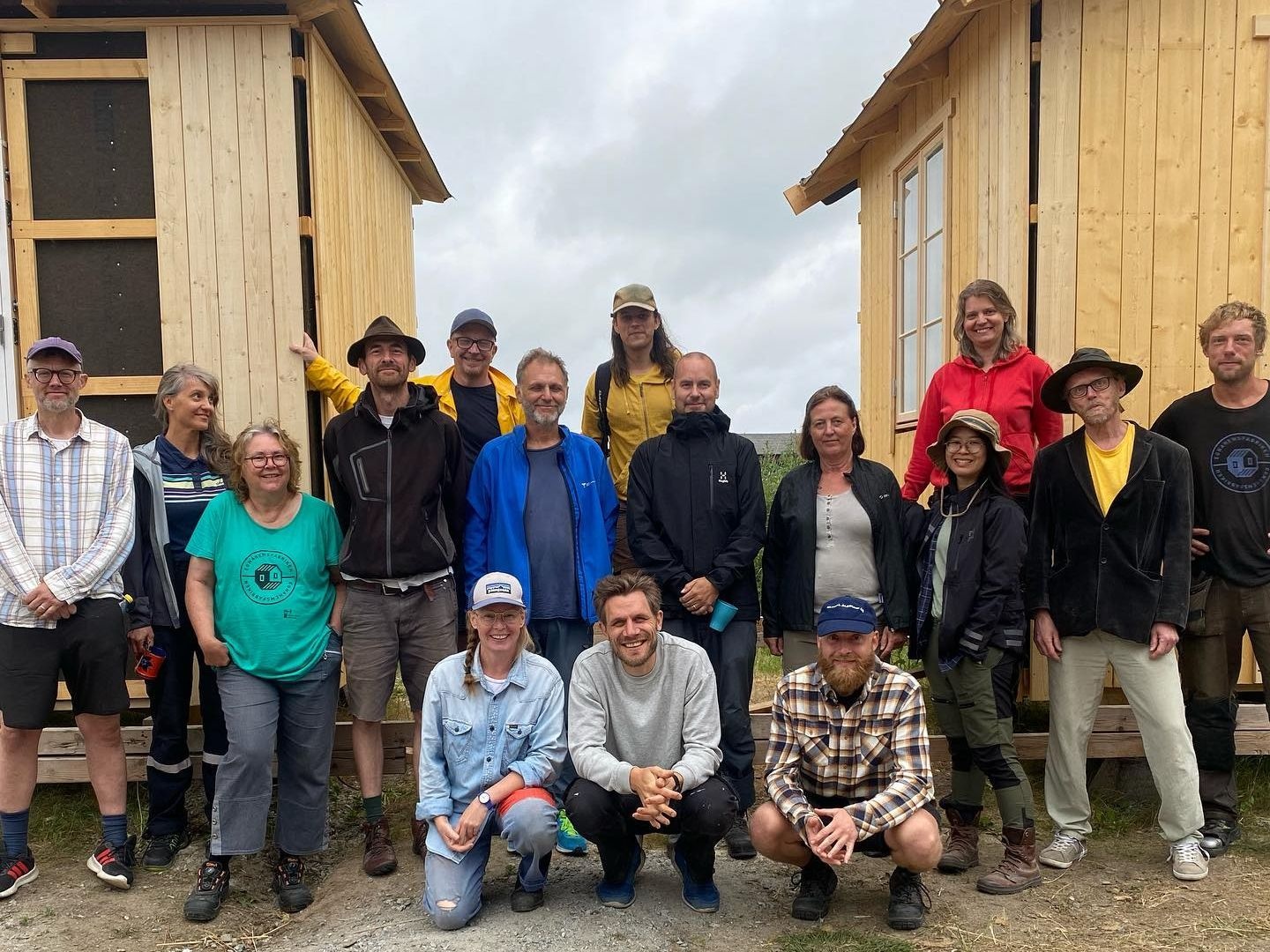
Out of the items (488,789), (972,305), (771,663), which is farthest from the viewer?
(771,663)

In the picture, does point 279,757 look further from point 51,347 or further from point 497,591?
point 51,347

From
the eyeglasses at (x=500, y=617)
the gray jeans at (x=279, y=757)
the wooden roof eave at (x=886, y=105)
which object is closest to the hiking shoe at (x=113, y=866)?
the gray jeans at (x=279, y=757)

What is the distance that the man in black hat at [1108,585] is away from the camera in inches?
162

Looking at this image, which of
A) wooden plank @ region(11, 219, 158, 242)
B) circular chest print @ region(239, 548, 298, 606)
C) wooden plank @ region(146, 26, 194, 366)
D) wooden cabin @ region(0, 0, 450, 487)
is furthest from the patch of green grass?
wooden plank @ region(11, 219, 158, 242)

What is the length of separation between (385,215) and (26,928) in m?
5.48

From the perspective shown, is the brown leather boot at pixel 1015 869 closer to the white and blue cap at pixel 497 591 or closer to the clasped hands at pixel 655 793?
the clasped hands at pixel 655 793

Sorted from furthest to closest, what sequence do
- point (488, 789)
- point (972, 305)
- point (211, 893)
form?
point (972, 305)
point (211, 893)
point (488, 789)

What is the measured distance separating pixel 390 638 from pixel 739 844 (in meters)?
1.84

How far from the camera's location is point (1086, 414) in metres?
4.18

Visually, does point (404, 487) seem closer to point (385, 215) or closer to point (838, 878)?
point (838, 878)

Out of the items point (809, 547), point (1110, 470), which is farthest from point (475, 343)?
point (1110, 470)

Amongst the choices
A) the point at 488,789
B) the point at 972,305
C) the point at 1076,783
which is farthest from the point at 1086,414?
→ the point at 488,789

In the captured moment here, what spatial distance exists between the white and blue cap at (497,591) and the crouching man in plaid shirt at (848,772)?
113 cm

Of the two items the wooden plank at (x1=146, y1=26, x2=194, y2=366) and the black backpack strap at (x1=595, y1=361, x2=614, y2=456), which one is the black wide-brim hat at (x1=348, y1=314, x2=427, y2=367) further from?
the wooden plank at (x1=146, y1=26, x2=194, y2=366)
